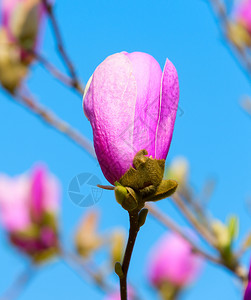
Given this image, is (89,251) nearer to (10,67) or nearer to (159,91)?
(10,67)

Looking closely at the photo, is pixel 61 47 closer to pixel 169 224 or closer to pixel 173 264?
pixel 169 224

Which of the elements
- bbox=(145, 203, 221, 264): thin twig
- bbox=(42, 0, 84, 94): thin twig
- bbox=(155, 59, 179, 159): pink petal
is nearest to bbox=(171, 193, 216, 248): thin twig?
bbox=(145, 203, 221, 264): thin twig

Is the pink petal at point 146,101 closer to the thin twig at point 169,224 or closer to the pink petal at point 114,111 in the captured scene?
the pink petal at point 114,111

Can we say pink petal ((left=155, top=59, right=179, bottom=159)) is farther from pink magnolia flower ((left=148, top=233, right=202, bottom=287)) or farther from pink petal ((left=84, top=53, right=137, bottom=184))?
pink magnolia flower ((left=148, top=233, right=202, bottom=287))

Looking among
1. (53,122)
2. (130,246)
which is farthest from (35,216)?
(130,246)

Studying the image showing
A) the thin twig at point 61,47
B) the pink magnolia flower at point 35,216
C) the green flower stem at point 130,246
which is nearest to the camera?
the green flower stem at point 130,246

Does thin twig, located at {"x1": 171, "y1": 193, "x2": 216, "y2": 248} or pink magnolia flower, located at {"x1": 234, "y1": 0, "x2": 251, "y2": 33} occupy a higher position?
pink magnolia flower, located at {"x1": 234, "y1": 0, "x2": 251, "y2": 33}

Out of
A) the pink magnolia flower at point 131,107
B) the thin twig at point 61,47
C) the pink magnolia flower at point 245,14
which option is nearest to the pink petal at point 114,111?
the pink magnolia flower at point 131,107
